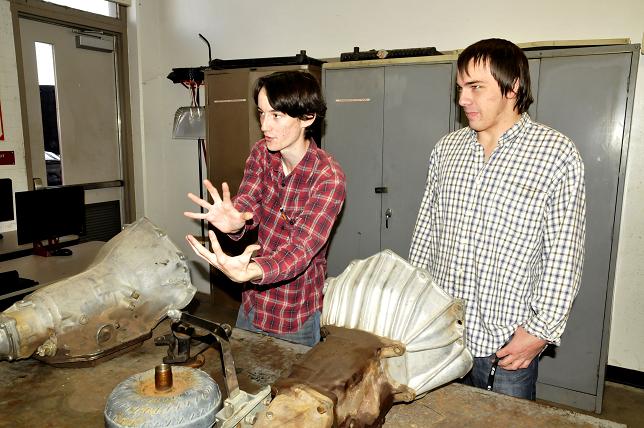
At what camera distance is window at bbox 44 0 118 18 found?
13.5 feet

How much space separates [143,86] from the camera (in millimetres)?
4574

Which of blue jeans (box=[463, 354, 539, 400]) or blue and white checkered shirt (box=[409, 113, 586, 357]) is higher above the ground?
blue and white checkered shirt (box=[409, 113, 586, 357])

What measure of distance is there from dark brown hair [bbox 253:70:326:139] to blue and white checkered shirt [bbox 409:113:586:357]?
488 millimetres

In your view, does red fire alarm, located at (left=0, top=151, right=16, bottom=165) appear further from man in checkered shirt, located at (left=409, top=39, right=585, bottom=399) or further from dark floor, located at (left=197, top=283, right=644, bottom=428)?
man in checkered shirt, located at (left=409, top=39, right=585, bottom=399)

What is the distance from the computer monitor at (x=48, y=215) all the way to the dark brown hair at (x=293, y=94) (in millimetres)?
1988

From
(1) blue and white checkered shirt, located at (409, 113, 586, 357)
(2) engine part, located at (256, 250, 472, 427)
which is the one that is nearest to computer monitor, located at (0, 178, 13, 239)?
(2) engine part, located at (256, 250, 472, 427)

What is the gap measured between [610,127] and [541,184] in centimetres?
144

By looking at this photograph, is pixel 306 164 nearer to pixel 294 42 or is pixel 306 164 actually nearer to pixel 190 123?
pixel 294 42

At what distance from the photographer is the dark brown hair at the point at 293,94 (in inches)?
60.4

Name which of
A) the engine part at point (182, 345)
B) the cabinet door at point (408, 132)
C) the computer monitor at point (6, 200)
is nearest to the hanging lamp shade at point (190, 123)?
the computer monitor at point (6, 200)

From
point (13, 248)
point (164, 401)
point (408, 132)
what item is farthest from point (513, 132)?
point (13, 248)

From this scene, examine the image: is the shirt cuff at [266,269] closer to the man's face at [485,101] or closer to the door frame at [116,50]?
the man's face at [485,101]

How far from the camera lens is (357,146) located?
321 centimetres

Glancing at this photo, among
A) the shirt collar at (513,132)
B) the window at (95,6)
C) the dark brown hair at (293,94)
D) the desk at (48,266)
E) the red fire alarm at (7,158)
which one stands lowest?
the desk at (48,266)
